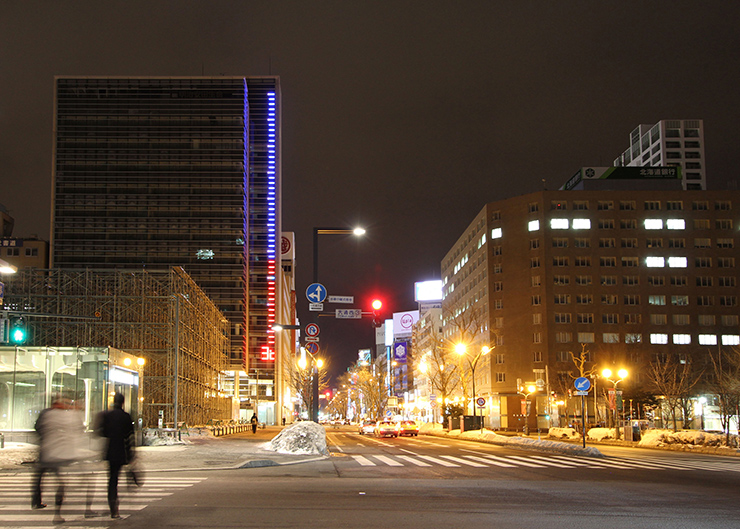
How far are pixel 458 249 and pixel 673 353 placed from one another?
4245 centimetres

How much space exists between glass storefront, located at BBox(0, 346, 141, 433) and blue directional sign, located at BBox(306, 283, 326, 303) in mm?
9588

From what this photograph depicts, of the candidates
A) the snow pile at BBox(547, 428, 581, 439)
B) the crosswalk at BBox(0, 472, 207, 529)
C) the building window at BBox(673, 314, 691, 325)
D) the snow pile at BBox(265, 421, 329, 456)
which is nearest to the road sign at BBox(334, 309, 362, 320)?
the snow pile at BBox(265, 421, 329, 456)

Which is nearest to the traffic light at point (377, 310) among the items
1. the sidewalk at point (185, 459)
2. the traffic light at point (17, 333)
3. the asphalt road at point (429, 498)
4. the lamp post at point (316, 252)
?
the lamp post at point (316, 252)

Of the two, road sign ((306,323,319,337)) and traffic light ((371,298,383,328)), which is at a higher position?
traffic light ((371,298,383,328))

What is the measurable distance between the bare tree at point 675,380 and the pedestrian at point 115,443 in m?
50.9

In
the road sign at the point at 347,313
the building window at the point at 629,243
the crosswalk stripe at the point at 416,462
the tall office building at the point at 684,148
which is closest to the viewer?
the crosswalk stripe at the point at 416,462

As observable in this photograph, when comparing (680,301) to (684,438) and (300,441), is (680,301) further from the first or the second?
(300,441)

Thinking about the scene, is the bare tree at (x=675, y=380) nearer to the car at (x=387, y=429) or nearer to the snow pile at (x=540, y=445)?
the snow pile at (x=540, y=445)

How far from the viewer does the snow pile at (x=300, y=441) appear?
2588 cm

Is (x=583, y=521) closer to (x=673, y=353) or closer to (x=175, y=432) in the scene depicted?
(x=175, y=432)

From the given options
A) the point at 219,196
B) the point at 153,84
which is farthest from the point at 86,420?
the point at 153,84

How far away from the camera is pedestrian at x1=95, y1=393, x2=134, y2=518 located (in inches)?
408

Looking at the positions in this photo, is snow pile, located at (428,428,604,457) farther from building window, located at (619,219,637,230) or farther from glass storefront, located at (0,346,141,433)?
building window, located at (619,219,637,230)

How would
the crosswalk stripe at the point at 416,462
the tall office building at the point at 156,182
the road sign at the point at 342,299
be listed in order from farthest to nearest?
the tall office building at the point at 156,182, the road sign at the point at 342,299, the crosswalk stripe at the point at 416,462
